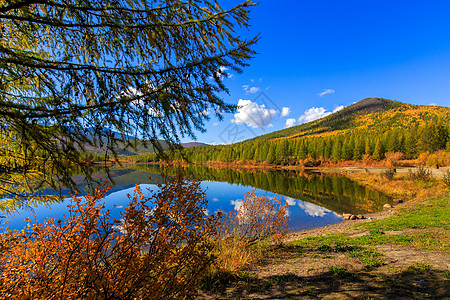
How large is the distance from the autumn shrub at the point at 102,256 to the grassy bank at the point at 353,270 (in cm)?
257

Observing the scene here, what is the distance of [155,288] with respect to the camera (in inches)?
84.9

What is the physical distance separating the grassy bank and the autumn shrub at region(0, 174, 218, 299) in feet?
8.43

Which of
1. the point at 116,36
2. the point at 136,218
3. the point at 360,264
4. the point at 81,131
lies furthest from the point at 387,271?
the point at 116,36

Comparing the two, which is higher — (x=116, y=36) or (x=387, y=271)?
(x=116, y=36)

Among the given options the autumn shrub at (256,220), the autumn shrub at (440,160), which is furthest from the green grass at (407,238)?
the autumn shrub at (440,160)

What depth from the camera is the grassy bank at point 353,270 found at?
3.75 m

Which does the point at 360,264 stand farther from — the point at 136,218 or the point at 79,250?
the point at 79,250

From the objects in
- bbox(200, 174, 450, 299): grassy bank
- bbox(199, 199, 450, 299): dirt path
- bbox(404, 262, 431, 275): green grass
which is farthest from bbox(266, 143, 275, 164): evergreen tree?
bbox(404, 262, 431, 275): green grass

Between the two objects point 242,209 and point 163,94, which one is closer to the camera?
point 163,94

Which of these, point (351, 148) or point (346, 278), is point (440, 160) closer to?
point (351, 148)

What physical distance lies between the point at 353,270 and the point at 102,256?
5.23 metres

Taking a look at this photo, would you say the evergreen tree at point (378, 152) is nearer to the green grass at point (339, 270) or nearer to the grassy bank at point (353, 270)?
the grassy bank at point (353, 270)

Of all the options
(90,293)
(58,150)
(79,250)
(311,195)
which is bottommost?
(311,195)

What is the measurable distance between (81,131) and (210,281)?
4.32 m
